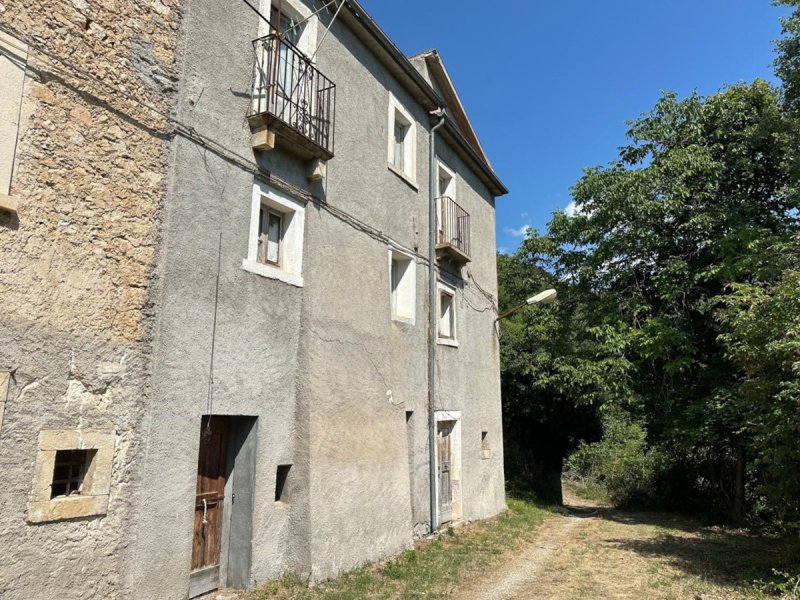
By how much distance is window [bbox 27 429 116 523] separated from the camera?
4.54 meters

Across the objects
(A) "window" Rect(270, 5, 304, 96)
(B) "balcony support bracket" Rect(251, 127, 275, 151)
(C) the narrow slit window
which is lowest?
(C) the narrow slit window

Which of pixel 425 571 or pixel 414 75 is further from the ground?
pixel 414 75

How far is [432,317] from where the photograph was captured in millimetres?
11141

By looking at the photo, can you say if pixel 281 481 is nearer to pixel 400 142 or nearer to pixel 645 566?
pixel 645 566

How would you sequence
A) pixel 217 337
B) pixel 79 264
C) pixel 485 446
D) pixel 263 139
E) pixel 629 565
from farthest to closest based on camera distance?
pixel 485 446, pixel 629 565, pixel 263 139, pixel 217 337, pixel 79 264

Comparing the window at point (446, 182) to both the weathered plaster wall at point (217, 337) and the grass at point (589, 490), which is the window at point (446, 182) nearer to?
the weathered plaster wall at point (217, 337)

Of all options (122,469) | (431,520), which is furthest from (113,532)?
(431,520)

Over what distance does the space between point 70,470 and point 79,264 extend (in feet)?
5.78

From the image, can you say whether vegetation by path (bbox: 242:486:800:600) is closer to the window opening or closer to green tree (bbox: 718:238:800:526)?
green tree (bbox: 718:238:800:526)

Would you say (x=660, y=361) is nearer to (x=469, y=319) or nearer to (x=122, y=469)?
(x=469, y=319)

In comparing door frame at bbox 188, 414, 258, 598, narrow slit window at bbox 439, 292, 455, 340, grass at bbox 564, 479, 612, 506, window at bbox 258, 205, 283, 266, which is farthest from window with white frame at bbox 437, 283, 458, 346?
grass at bbox 564, 479, 612, 506

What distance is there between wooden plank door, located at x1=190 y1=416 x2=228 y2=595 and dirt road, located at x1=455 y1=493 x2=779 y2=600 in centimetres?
302

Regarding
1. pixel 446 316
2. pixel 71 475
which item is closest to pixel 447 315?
pixel 446 316

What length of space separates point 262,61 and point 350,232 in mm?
2621
